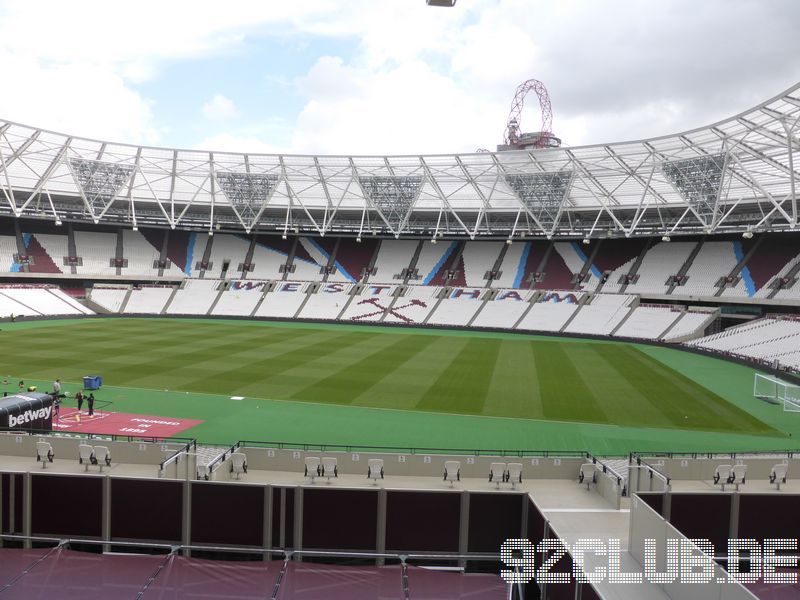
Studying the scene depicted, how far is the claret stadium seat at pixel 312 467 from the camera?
44.9 ft

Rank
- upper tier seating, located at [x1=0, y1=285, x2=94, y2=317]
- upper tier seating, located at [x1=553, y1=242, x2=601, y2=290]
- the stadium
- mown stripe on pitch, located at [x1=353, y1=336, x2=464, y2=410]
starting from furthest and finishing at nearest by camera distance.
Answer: upper tier seating, located at [x1=553, y1=242, x2=601, y2=290]
upper tier seating, located at [x1=0, y1=285, x2=94, y2=317]
mown stripe on pitch, located at [x1=353, y1=336, x2=464, y2=410]
the stadium

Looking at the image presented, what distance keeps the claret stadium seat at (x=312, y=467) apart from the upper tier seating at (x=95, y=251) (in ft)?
220

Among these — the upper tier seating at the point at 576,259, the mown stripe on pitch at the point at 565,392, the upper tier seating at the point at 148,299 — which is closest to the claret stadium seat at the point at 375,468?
the mown stripe on pitch at the point at 565,392

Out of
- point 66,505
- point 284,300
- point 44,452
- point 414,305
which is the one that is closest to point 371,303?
point 414,305

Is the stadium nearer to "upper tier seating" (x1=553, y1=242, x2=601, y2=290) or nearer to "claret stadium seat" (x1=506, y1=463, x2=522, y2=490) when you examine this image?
"claret stadium seat" (x1=506, y1=463, x2=522, y2=490)

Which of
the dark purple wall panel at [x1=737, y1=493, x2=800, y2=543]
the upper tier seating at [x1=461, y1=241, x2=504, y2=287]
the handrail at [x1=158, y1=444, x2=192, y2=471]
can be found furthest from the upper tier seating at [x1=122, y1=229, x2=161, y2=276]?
the dark purple wall panel at [x1=737, y1=493, x2=800, y2=543]

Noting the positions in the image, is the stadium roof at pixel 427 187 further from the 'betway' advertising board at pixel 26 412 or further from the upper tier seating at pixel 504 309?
the 'betway' advertising board at pixel 26 412

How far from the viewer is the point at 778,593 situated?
24.8 feet

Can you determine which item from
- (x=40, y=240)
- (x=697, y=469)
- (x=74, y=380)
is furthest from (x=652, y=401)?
(x=40, y=240)

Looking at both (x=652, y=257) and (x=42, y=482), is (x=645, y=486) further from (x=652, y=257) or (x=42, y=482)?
(x=652, y=257)

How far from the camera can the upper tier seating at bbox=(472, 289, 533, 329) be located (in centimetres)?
6200

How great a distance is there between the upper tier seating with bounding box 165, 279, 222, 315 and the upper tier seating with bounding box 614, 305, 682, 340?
46976 millimetres

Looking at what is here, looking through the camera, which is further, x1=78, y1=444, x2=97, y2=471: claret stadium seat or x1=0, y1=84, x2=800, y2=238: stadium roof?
x1=0, y1=84, x2=800, y2=238: stadium roof

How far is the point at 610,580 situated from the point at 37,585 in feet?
25.1
